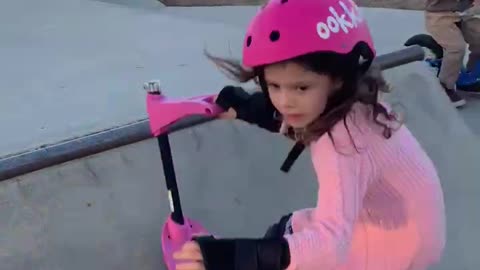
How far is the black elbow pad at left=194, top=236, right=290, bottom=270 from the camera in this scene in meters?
1.66

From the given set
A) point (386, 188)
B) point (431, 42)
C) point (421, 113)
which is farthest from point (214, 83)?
point (431, 42)

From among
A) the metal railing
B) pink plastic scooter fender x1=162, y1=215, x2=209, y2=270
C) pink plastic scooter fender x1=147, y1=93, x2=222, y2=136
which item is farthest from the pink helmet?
pink plastic scooter fender x1=162, y1=215, x2=209, y2=270

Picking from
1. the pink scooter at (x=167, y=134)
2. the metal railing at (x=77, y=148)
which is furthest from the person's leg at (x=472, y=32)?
the pink scooter at (x=167, y=134)

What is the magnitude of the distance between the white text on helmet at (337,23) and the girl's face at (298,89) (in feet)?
0.27

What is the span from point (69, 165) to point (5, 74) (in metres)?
0.99

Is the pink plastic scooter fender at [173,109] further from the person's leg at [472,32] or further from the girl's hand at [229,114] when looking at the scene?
the person's leg at [472,32]

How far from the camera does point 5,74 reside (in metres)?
3.26

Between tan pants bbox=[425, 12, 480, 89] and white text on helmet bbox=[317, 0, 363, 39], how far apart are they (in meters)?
2.42

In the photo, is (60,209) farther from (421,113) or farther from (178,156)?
(421,113)

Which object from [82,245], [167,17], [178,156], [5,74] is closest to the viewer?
[82,245]

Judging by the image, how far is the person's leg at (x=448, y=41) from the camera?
4.12 meters

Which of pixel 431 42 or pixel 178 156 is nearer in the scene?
pixel 178 156

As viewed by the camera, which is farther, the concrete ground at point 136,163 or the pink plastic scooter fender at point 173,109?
the concrete ground at point 136,163

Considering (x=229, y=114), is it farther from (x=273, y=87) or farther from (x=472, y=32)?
(x=472, y=32)
